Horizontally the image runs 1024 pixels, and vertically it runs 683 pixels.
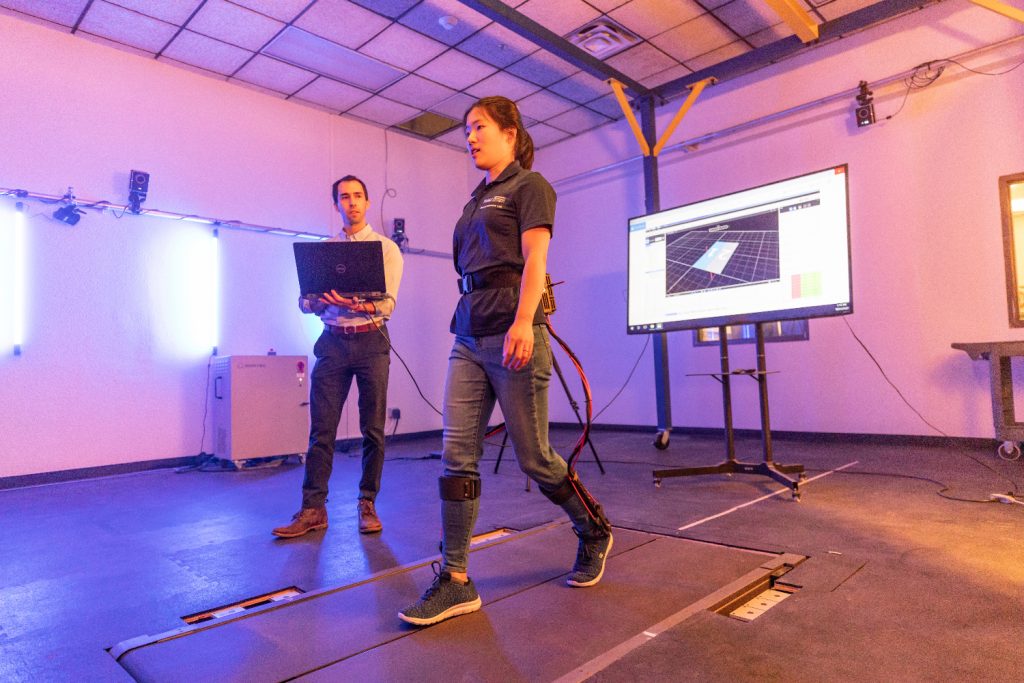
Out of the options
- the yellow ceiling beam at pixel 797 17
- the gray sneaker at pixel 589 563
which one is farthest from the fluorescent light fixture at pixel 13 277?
the yellow ceiling beam at pixel 797 17

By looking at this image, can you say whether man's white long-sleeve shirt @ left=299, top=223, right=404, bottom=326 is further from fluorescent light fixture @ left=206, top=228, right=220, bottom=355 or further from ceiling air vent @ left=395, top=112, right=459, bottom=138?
ceiling air vent @ left=395, top=112, right=459, bottom=138

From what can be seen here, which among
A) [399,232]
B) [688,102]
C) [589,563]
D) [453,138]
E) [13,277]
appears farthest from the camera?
[453,138]

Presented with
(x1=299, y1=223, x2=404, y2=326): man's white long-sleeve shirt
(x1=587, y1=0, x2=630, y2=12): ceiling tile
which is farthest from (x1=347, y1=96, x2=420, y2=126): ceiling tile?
(x1=299, y1=223, x2=404, y2=326): man's white long-sleeve shirt

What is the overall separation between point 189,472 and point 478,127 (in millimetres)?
4267

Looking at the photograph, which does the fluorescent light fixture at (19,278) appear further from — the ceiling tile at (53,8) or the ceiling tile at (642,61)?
the ceiling tile at (642,61)

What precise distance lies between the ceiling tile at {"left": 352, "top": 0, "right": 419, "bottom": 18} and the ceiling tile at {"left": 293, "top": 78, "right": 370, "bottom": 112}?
1.29 metres

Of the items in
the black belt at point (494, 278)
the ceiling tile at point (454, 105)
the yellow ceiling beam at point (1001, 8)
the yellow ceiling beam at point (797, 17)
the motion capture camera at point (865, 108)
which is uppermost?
the ceiling tile at point (454, 105)

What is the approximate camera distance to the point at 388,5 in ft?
15.1

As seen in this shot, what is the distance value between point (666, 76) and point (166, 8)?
433 centimetres

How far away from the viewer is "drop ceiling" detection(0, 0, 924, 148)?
464 cm

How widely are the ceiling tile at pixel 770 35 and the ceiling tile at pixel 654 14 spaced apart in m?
0.76

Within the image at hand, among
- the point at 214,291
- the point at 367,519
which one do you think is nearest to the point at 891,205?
the point at 367,519

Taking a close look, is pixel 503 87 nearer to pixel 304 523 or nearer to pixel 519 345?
pixel 304 523

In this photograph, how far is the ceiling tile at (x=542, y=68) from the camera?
17.9 ft
